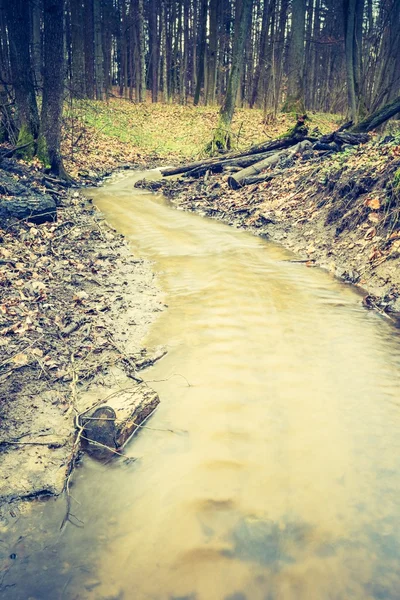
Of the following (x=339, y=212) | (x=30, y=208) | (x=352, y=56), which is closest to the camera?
(x=339, y=212)

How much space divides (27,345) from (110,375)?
34.3 inches

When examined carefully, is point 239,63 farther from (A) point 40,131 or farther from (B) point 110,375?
(B) point 110,375

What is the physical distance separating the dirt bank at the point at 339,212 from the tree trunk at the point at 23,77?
489 cm

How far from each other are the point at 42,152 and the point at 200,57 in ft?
64.8

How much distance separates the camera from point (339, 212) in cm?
813

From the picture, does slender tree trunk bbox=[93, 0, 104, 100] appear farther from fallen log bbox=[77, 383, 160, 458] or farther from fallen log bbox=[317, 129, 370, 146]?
fallen log bbox=[77, 383, 160, 458]

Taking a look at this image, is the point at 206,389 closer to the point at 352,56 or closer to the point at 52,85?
the point at 52,85

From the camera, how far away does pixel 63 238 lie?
7949 millimetres

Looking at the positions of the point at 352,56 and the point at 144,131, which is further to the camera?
the point at 144,131

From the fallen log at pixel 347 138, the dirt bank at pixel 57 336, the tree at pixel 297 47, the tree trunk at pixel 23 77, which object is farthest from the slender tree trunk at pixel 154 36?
the dirt bank at pixel 57 336

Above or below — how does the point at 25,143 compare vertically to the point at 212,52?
below

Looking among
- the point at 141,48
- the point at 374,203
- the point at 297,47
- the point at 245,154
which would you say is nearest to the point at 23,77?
the point at 245,154

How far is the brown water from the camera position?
236 centimetres

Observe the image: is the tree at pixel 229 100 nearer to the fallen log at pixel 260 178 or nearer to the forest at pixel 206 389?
the fallen log at pixel 260 178
